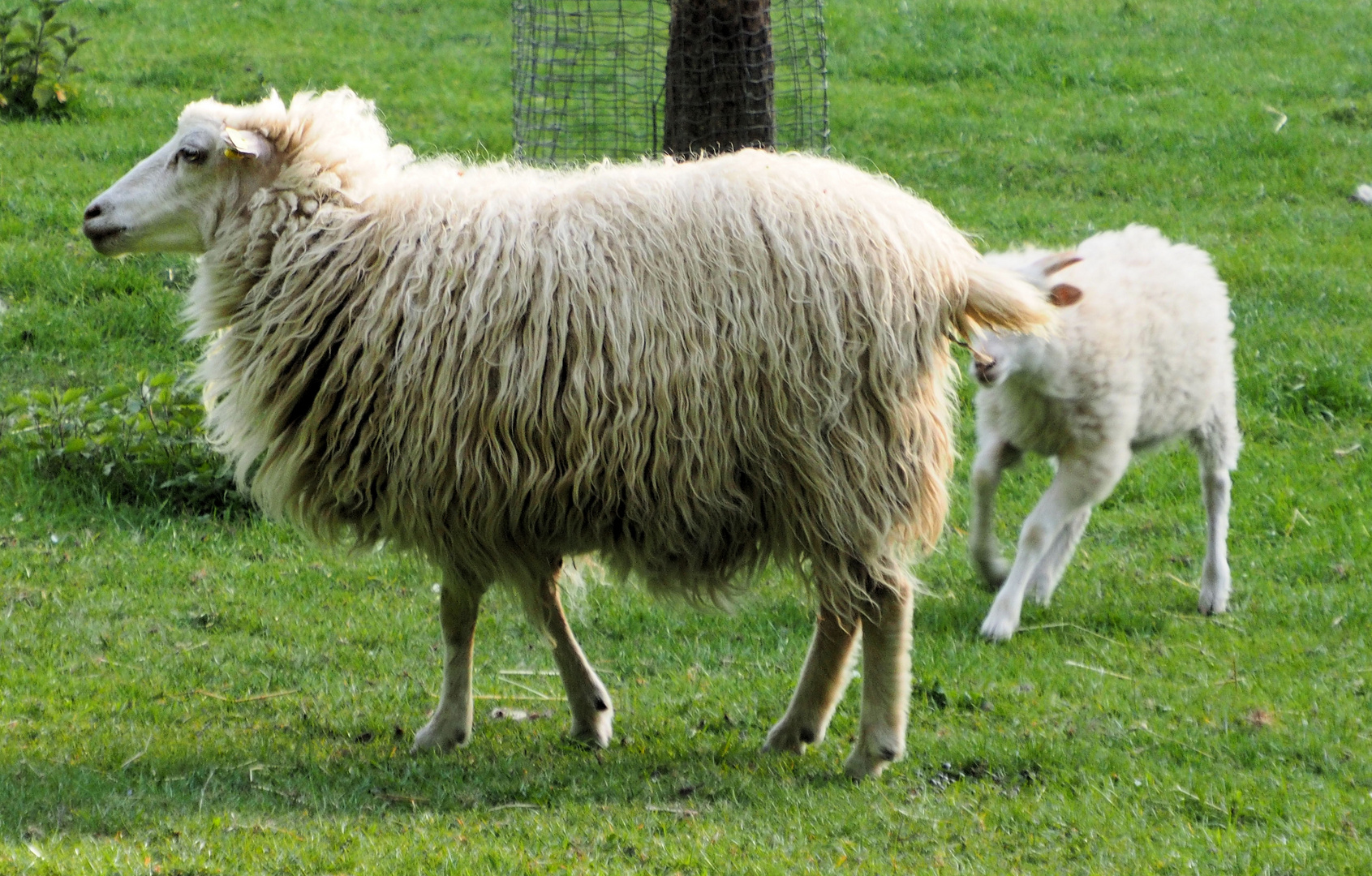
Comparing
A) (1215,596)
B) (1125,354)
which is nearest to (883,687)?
(1125,354)

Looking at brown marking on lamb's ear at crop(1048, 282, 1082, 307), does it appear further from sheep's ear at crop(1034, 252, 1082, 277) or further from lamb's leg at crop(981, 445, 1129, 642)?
lamb's leg at crop(981, 445, 1129, 642)

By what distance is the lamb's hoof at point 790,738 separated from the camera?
4.19 meters

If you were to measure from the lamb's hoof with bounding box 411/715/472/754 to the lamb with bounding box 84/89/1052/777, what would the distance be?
0.40 meters

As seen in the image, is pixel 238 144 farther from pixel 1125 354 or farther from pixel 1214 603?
pixel 1214 603

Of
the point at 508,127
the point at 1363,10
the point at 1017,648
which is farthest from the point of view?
the point at 1363,10

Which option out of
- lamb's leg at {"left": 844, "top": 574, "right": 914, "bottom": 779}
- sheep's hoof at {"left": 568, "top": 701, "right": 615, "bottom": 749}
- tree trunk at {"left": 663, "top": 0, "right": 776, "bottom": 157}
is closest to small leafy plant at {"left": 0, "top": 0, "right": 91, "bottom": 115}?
tree trunk at {"left": 663, "top": 0, "right": 776, "bottom": 157}

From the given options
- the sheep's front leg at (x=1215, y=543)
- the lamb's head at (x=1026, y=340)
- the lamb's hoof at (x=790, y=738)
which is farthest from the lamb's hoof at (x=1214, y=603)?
the lamb's hoof at (x=790, y=738)

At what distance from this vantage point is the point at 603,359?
3717 millimetres

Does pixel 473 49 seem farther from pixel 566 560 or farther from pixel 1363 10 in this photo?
pixel 566 560

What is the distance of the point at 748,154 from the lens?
404 centimetres

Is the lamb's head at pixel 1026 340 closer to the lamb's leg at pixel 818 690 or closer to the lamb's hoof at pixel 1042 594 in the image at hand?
the lamb's hoof at pixel 1042 594

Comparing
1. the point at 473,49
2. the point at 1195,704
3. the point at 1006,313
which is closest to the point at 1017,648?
the point at 1195,704

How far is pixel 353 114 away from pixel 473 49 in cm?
978

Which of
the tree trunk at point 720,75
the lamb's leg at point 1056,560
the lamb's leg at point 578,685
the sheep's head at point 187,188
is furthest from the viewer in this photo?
the tree trunk at point 720,75
